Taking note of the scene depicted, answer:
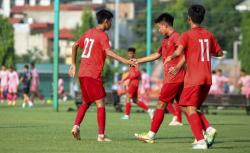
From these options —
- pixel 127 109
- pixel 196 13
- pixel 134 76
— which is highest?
pixel 196 13

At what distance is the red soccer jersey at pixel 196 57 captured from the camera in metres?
18.5

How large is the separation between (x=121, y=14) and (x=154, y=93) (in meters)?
103

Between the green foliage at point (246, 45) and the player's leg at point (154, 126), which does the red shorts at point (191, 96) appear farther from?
the green foliage at point (246, 45)

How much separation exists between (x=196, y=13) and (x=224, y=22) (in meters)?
114

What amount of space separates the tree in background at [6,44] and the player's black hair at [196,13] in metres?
59.9

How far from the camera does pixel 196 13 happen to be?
1847 cm

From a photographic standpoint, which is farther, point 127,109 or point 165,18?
point 127,109

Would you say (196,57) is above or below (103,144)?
above

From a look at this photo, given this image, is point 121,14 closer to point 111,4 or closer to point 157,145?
point 111,4

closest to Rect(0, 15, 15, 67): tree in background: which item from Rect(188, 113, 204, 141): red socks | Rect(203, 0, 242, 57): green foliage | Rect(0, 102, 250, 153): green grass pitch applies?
Rect(203, 0, 242, 57): green foliage

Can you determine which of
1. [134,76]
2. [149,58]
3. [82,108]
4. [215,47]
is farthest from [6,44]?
[215,47]

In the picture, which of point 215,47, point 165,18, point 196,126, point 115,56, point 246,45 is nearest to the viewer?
point 196,126

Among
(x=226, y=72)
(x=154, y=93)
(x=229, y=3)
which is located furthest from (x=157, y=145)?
(x=229, y=3)

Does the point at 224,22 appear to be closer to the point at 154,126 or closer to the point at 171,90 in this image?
the point at 171,90
